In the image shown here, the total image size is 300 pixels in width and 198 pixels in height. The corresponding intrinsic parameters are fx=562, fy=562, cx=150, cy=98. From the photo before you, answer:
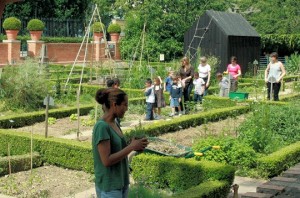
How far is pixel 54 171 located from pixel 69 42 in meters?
26.8

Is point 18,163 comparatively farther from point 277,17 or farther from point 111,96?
point 277,17

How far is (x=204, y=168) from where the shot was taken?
769 cm

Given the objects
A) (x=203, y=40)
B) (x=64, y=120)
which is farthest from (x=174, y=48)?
(x=64, y=120)

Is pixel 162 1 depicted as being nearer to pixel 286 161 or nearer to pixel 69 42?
pixel 69 42

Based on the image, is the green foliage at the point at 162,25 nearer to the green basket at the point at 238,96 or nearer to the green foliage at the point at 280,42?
the green foliage at the point at 280,42

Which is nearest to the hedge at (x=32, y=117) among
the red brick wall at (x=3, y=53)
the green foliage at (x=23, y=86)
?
the green foliage at (x=23, y=86)

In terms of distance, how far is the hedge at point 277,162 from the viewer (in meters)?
8.29

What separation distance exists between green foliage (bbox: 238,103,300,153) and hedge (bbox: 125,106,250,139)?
1.74 meters

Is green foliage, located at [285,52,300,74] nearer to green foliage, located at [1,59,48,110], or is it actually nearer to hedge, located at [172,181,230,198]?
green foliage, located at [1,59,48,110]

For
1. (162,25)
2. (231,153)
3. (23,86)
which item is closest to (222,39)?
(162,25)

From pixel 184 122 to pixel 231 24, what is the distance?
1251 cm

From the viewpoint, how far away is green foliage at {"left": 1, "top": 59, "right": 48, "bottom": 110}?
14.6 meters

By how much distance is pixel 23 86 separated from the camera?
48.1ft

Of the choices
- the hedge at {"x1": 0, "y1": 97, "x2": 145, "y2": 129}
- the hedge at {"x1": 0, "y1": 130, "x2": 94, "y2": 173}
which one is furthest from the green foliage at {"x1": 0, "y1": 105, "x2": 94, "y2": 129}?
the hedge at {"x1": 0, "y1": 130, "x2": 94, "y2": 173}
